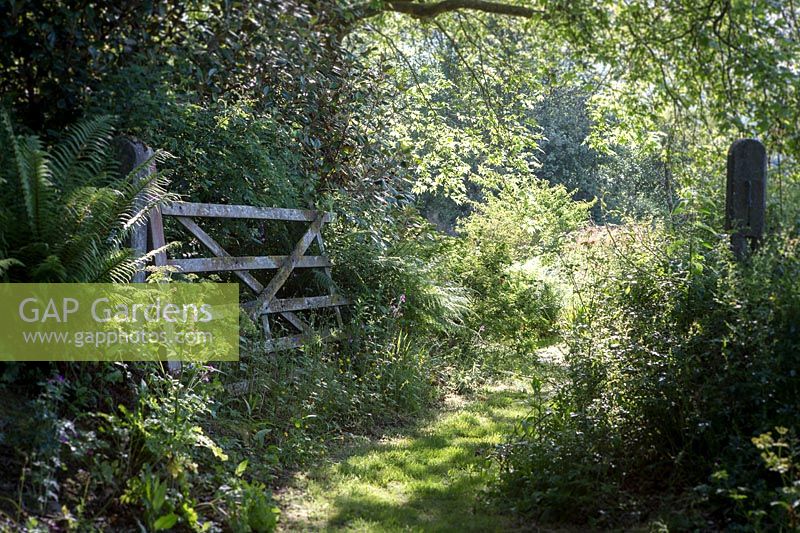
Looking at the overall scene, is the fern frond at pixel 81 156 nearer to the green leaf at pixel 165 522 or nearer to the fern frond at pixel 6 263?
the fern frond at pixel 6 263

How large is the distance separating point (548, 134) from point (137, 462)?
24822mm

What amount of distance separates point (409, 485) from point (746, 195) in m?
2.78

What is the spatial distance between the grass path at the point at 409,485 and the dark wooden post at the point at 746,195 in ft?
5.65

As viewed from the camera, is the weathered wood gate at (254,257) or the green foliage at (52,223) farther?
the weathered wood gate at (254,257)

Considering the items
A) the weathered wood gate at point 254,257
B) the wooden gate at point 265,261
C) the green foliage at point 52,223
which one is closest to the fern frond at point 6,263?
the green foliage at point 52,223

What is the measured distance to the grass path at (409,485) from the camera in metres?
3.99

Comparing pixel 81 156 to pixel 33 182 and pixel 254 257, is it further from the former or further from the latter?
pixel 254 257

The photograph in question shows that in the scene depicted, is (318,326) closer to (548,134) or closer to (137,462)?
(137,462)

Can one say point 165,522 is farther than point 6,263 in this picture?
No

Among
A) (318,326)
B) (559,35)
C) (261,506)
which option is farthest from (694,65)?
(261,506)

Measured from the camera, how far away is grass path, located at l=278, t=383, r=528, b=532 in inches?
157

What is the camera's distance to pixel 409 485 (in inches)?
184

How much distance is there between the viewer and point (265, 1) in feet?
18.1

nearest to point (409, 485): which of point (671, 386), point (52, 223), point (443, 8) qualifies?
point (671, 386)
